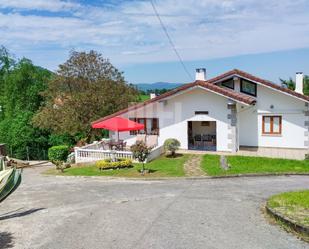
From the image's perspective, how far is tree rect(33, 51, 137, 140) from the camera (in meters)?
31.1

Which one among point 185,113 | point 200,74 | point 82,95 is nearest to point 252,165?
point 185,113

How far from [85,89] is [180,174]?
16.5 meters

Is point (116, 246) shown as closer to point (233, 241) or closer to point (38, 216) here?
point (233, 241)

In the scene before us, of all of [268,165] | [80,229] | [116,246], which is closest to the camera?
[116,246]

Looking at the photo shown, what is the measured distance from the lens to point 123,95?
32.2 meters

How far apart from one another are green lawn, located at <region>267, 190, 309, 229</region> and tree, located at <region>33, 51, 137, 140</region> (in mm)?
21603

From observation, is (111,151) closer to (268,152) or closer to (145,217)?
(268,152)

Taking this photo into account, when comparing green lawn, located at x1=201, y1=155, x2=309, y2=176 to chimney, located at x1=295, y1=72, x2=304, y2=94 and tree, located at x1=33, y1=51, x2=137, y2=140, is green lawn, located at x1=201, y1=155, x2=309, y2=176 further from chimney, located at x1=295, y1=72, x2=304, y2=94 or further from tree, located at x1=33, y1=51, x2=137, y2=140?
tree, located at x1=33, y1=51, x2=137, y2=140

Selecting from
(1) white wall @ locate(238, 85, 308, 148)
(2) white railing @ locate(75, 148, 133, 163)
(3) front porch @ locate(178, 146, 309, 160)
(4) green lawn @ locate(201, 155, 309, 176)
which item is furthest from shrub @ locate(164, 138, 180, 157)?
(1) white wall @ locate(238, 85, 308, 148)

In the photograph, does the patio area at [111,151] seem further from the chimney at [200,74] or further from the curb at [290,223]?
the curb at [290,223]

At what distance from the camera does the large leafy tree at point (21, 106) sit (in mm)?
37375

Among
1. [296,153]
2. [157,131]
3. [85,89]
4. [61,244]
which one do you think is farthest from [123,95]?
[61,244]

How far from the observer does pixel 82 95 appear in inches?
1230

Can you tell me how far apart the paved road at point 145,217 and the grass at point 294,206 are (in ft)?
1.61
